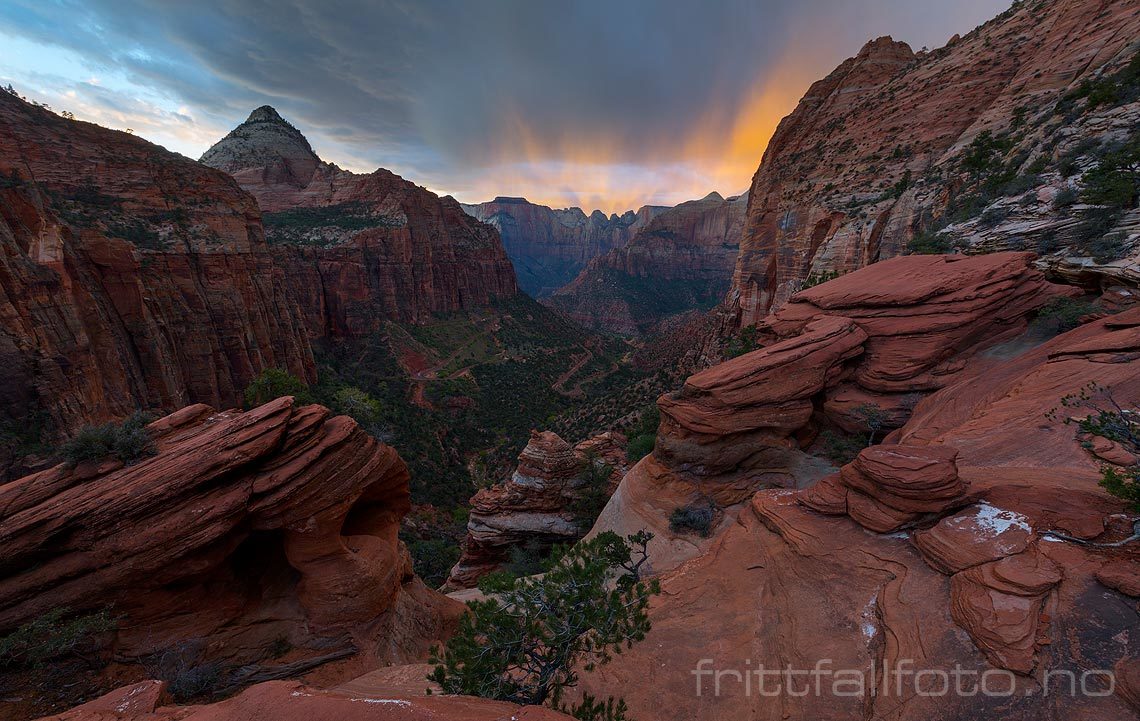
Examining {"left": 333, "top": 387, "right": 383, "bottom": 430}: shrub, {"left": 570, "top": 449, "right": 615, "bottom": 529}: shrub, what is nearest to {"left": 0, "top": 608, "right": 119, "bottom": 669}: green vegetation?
{"left": 570, "top": 449, "right": 615, "bottom": 529}: shrub

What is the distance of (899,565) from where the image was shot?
7746 millimetres

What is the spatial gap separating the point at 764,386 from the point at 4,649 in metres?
19.5

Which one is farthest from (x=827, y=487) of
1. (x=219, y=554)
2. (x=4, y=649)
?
(x=4, y=649)

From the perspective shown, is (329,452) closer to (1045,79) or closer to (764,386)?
(764,386)

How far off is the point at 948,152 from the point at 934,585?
3473 centimetres

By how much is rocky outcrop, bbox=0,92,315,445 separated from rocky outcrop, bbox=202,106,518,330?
2096 centimetres

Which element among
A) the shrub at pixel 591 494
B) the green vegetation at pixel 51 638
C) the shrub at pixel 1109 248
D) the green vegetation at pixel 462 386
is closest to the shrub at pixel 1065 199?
the shrub at pixel 1109 248

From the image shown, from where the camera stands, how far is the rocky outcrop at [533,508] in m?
21.9

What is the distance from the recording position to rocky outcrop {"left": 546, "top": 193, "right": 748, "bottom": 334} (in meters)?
147

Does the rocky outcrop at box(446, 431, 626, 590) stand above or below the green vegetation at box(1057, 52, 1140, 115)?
below

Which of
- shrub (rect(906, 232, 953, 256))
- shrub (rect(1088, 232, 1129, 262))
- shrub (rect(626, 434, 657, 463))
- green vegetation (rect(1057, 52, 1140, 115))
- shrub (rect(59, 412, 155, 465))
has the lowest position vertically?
shrub (rect(626, 434, 657, 463))

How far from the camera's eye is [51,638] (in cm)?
758

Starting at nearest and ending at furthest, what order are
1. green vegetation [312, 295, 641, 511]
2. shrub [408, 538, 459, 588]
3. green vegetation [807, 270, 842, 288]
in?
1. shrub [408, 538, 459, 588]
2. green vegetation [807, 270, 842, 288]
3. green vegetation [312, 295, 641, 511]

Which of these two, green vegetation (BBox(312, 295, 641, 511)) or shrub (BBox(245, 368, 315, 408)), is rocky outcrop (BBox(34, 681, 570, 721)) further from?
green vegetation (BBox(312, 295, 641, 511))
